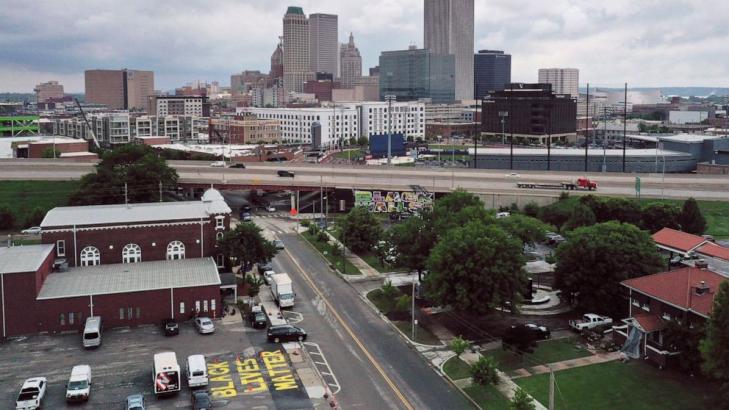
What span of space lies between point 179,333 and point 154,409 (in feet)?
37.1

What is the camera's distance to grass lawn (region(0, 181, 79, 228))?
82500 millimetres

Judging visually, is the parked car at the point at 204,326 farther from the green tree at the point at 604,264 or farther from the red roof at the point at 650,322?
the red roof at the point at 650,322

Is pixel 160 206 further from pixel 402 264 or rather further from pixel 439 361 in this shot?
pixel 439 361

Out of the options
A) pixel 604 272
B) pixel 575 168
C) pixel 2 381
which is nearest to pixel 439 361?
pixel 604 272

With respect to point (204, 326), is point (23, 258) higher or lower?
higher

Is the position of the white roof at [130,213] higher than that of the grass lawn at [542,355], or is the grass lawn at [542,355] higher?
the white roof at [130,213]

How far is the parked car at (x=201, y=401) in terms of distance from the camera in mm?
32844

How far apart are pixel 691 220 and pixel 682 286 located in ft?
101

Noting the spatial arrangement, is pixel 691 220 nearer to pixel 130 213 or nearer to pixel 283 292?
pixel 283 292

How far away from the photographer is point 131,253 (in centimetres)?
5384

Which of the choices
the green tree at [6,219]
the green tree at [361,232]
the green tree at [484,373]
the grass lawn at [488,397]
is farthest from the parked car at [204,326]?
the green tree at [6,219]

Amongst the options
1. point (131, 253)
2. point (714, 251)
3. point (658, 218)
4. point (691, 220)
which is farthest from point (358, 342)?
point (691, 220)

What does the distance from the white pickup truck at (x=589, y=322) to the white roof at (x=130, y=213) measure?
91.3ft

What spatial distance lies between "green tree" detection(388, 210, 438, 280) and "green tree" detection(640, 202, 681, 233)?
79.1 ft
